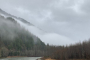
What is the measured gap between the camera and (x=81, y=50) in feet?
313

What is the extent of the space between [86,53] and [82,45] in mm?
8346

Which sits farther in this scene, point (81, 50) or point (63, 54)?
point (63, 54)

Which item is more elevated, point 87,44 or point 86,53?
point 87,44

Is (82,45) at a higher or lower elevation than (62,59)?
higher

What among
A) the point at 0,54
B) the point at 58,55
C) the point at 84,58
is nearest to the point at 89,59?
the point at 84,58

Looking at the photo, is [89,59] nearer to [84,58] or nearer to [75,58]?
[84,58]

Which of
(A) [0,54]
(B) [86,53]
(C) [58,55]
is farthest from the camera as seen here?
(A) [0,54]

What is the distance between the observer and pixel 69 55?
99.1m

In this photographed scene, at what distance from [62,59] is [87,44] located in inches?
862

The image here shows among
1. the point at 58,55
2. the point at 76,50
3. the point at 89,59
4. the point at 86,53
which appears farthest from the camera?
the point at 58,55

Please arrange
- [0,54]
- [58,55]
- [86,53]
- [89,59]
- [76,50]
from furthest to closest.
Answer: [0,54] → [58,55] → [76,50] → [86,53] → [89,59]

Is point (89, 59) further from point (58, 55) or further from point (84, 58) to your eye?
point (58, 55)

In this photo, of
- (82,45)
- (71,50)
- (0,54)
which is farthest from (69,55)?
(0,54)

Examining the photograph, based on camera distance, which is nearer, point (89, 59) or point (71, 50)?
point (89, 59)
